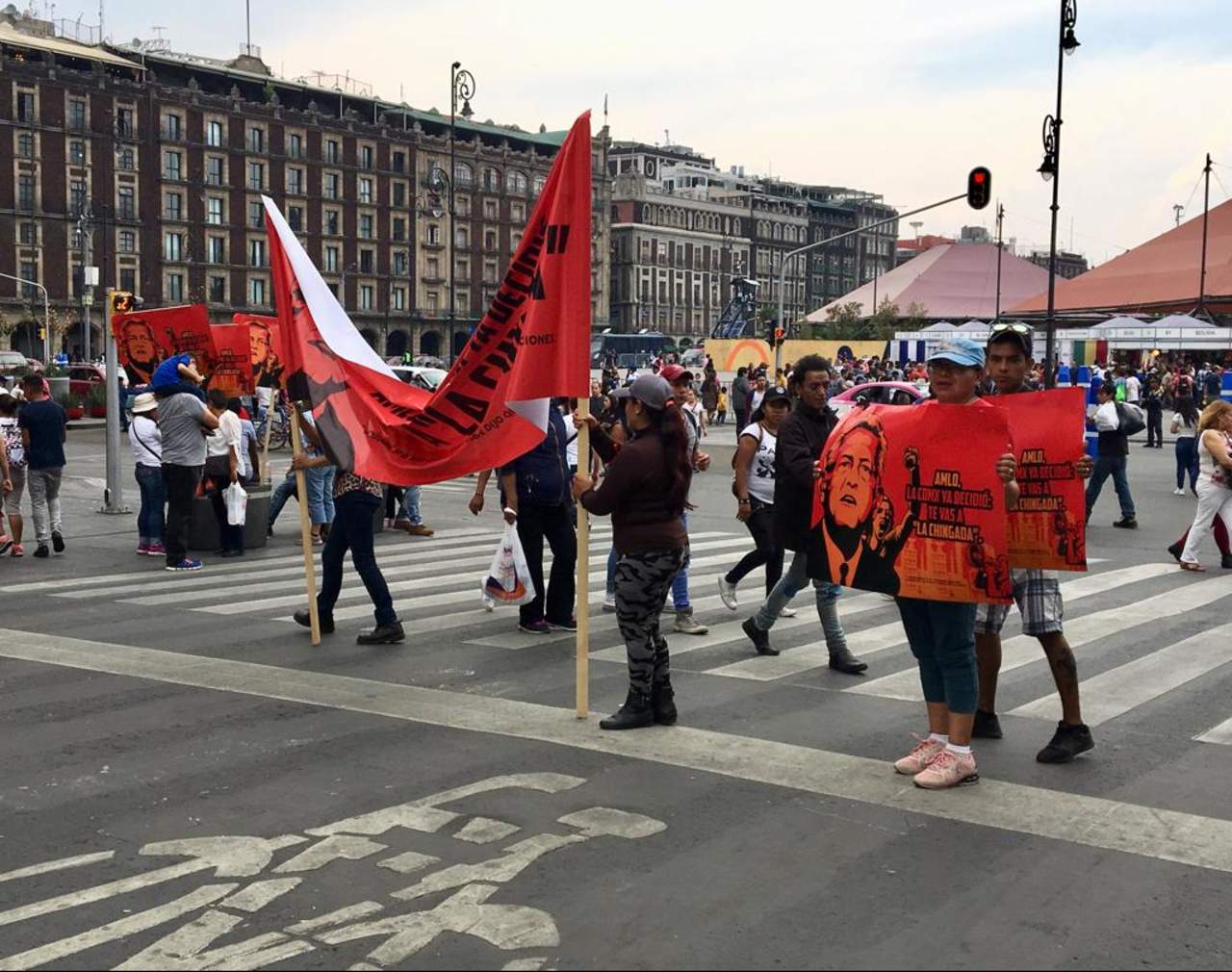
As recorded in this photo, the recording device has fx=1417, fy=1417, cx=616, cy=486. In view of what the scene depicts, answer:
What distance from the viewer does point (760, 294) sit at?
15125 cm

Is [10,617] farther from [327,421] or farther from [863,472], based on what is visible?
[863,472]

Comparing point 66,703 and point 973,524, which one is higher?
point 973,524

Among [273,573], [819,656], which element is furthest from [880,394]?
[819,656]

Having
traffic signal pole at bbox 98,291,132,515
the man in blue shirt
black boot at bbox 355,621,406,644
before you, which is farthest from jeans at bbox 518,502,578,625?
traffic signal pole at bbox 98,291,132,515

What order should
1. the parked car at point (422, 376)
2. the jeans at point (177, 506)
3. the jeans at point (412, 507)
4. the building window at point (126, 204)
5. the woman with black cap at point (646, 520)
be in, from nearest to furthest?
the woman with black cap at point (646, 520) < the jeans at point (177, 506) < the jeans at point (412, 507) < the parked car at point (422, 376) < the building window at point (126, 204)

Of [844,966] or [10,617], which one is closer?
[844,966]

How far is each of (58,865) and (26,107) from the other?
295 ft

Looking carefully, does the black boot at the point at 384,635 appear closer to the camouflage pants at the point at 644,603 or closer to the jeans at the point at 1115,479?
the camouflage pants at the point at 644,603

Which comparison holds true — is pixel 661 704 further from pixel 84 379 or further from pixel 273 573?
pixel 84 379

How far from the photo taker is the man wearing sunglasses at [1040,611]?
21.4 ft

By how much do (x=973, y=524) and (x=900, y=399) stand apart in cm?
2577

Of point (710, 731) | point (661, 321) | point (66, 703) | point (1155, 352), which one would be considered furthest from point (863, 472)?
point (661, 321)

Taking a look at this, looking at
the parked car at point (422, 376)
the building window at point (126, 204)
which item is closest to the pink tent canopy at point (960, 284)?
the building window at point (126, 204)

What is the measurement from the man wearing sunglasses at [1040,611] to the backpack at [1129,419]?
10.0m
